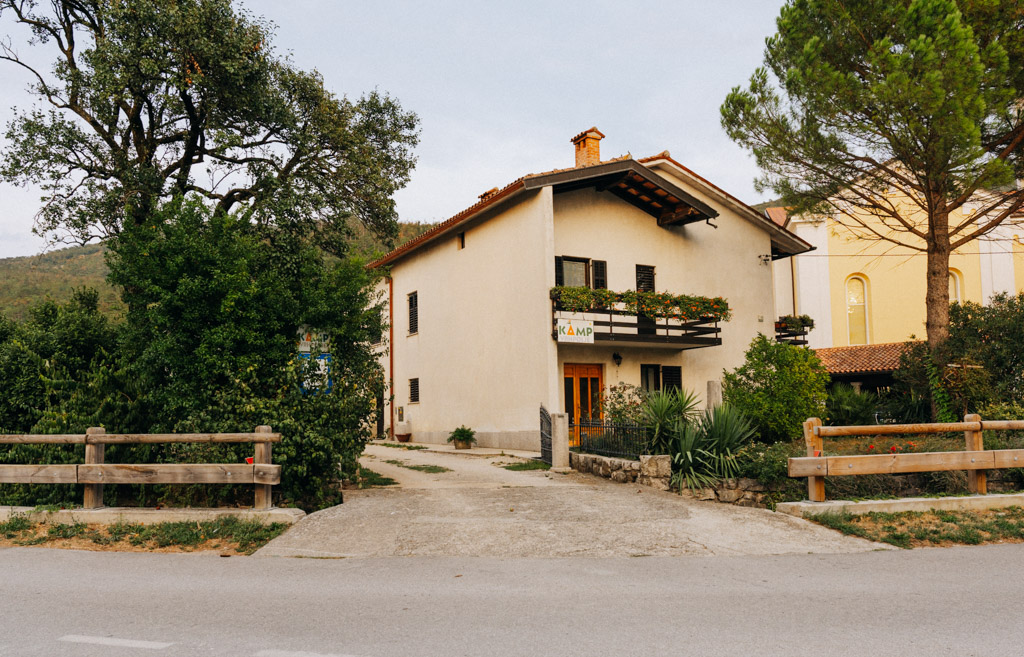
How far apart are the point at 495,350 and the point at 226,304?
477 inches

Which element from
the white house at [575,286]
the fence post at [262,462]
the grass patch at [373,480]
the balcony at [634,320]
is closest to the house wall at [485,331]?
the white house at [575,286]

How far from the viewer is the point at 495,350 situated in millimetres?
20812

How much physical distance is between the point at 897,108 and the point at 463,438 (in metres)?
13.9

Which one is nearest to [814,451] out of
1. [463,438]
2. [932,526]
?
[932,526]

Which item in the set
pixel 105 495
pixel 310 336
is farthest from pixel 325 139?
pixel 105 495

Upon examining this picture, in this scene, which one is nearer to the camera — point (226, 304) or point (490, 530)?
point (490, 530)

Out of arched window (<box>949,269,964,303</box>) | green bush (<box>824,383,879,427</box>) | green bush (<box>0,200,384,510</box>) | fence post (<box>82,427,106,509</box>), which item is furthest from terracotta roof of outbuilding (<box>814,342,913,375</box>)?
fence post (<box>82,427,106,509</box>)

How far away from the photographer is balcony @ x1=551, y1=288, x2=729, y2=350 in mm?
18281

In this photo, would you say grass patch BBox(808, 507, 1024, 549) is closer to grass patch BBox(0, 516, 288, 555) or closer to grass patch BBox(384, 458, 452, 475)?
grass patch BBox(0, 516, 288, 555)

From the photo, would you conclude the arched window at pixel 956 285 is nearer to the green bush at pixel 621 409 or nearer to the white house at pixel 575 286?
the white house at pixel 575 286

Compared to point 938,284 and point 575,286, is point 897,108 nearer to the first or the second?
point 938,284

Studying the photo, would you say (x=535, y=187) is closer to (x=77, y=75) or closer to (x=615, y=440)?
(x=615, y=440)

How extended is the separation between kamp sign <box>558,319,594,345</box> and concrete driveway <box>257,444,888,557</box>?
281 inches

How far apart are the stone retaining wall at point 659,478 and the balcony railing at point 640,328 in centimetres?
559
